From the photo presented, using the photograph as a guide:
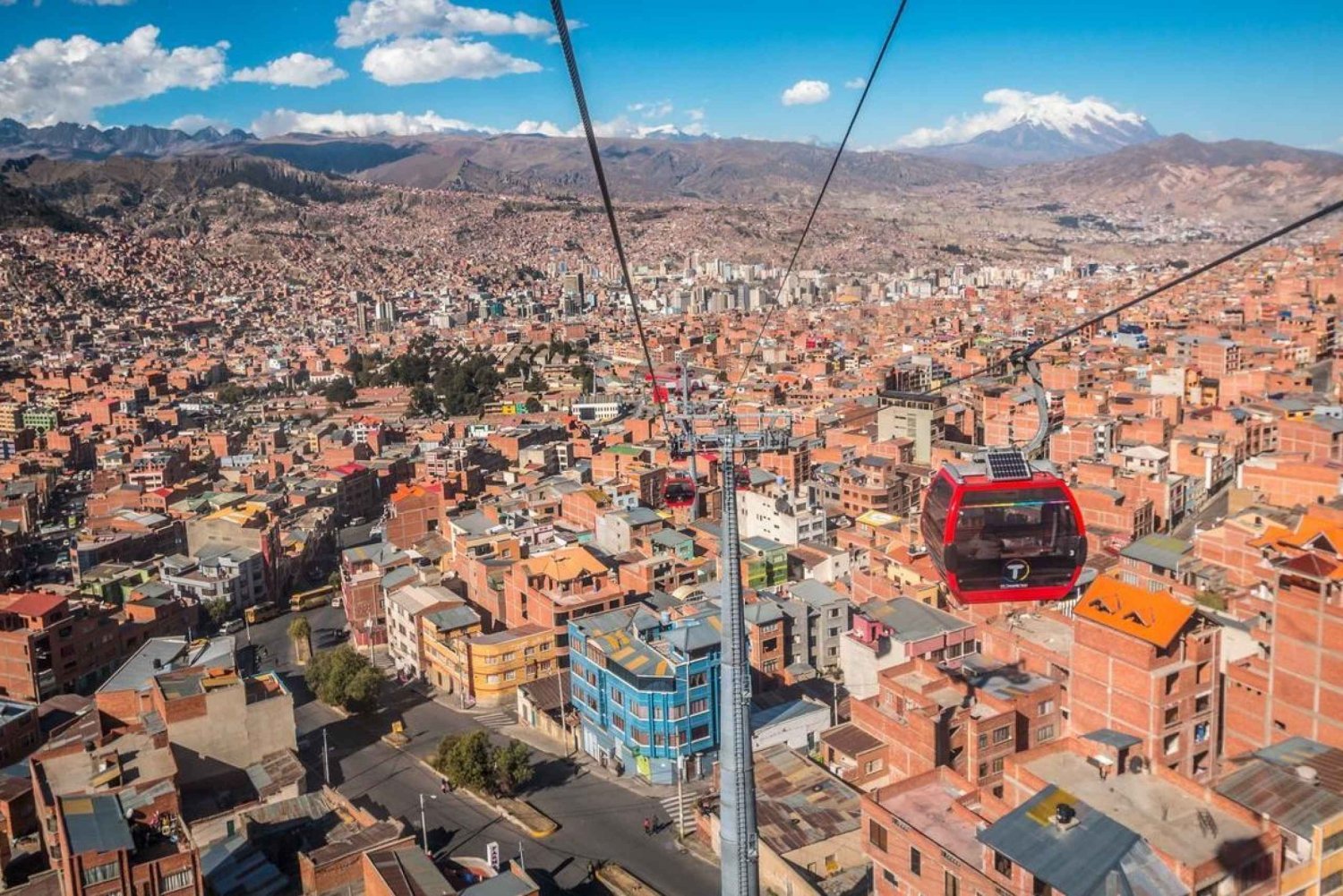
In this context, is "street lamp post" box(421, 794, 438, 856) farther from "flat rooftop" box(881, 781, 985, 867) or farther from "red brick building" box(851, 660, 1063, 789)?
"flat rooftop" box(881, 781, 985, 867)

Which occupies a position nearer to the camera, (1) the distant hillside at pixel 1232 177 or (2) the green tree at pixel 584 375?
(1) the distant hillside at pixel 1232 177

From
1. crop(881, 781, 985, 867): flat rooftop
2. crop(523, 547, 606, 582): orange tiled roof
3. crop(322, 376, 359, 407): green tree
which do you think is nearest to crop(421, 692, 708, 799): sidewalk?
crop(523, 547, 606, 582): orange tiled roof

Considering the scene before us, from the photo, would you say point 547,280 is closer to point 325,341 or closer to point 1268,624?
point 325,341

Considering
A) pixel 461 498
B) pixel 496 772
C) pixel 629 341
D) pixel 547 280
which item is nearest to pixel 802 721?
pixel 496 772

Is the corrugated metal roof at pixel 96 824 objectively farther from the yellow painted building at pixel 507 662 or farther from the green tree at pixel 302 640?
the green tree at pixel 302 640

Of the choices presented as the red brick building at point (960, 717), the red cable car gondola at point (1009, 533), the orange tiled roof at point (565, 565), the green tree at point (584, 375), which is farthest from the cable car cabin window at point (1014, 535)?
the green tree at point (584, 375)

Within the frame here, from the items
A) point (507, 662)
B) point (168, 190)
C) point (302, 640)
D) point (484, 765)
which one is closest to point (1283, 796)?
point (484, 765)

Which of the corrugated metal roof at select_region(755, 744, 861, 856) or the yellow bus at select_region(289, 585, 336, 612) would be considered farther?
the yellow bus at select_region(289, 585, 336, 612)
